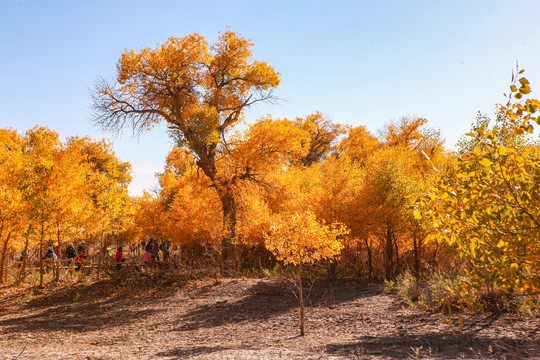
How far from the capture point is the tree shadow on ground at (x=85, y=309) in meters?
10.8

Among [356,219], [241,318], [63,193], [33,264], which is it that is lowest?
[241,318]

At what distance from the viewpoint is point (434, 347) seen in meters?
6.88

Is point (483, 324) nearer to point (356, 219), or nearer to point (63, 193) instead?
point (356, 219)

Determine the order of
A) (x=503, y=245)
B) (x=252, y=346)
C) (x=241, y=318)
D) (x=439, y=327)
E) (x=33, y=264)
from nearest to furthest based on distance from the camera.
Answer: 1. (x=503, y=245)
2. (x=252, y=346)
3. (x=439, y=327)
4. (x=241, y=318)
5. (x=33, y=264)

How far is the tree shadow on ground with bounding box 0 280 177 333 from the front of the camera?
10828mm

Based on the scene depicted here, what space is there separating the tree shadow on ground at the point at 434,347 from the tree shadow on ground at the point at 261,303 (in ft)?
8.96

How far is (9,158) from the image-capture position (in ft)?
48.0

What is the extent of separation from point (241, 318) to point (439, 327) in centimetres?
549

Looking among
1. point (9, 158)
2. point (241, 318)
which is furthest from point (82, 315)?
point (9, 158)

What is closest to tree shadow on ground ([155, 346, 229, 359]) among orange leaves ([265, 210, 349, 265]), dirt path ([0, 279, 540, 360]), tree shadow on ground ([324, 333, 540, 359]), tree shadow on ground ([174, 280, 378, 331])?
dirt path ([0, 279, 540, 360])

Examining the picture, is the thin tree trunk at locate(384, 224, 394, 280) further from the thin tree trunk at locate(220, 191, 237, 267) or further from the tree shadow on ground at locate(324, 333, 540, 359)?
the tree shadow on ground at locate(324, 333, 540, 359)

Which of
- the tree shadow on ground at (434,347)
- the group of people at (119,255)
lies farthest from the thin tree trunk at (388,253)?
the group of people at (119,255)

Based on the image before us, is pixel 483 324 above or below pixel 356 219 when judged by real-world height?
below

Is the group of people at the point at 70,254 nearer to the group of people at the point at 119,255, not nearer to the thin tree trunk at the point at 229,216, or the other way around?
the group of people at the point at 119,255
